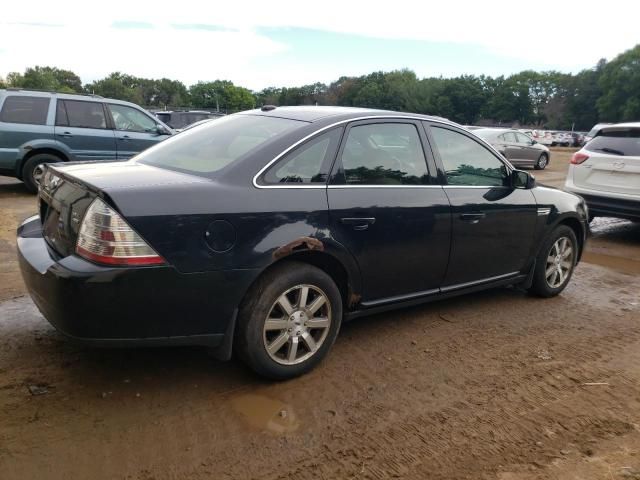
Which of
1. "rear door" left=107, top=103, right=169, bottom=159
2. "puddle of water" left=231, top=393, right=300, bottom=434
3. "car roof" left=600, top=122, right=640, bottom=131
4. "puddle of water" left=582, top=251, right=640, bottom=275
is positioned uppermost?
"car roof" left=600, top=122, right=640, bottom=131

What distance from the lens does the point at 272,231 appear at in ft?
9.94

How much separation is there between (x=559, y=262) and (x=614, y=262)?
221 centimetres

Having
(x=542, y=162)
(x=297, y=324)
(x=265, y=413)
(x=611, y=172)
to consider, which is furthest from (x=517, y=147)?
(x=265, y=413)

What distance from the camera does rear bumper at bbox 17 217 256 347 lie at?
262 centimetres

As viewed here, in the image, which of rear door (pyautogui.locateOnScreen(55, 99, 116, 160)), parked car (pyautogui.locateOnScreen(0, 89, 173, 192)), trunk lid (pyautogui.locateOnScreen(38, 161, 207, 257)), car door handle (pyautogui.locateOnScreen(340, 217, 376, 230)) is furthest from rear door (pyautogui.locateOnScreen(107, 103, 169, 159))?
car door handle (pyautogui.locateOnScreen(340, 217, 376, 230))

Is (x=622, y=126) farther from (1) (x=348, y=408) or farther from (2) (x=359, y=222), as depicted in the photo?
(1) (x=348, y=408)

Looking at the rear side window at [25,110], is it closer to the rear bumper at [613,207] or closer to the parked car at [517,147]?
the rear bumper at [613,207]

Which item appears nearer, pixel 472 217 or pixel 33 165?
pixel 472 217

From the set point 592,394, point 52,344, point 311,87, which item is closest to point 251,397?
point 52,344

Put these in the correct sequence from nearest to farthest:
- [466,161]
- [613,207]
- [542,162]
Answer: [466,161] → [613,207] → [542,162]

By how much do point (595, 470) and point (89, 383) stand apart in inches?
109

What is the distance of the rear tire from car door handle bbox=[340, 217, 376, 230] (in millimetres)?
19170

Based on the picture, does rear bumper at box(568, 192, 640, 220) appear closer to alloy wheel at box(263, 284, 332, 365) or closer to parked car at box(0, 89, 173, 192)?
alloy wheel at box(263, 284, 332, 365)

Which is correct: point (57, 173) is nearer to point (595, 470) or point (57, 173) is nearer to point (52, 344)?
point (52, 344)
